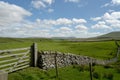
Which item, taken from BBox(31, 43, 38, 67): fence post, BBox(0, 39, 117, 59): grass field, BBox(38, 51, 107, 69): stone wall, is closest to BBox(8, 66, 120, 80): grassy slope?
BBox(38, 51, 107, 69): stone wall

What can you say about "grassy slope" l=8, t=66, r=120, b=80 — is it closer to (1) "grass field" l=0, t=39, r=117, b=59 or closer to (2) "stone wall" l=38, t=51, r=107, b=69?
(2) "stone wall" l=38, t=51, r=107, b=69

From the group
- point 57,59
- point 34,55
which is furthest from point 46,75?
point 57,59

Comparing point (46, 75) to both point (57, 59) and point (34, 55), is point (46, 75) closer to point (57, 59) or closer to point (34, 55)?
point (34, 55)

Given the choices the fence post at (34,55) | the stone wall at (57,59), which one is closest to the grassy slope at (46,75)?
the stone wall at (57,59)

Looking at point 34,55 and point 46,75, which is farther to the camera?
point 34,55

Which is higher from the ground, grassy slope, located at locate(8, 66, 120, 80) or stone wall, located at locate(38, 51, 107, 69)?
stone wall, located at locate(38, 51, 107, 69)

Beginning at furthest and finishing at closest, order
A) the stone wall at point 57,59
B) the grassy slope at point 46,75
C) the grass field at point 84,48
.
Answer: the grass field at point 84,48 < the stone wall at point 57,59 < the grassy slope at point 46,75

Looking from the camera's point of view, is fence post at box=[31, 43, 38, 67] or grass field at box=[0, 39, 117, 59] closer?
fence post at box=[31, 43, 38, 67]

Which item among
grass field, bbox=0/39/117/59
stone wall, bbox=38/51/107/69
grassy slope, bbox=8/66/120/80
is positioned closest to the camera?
grassy slope, bbox=8/66/120/80

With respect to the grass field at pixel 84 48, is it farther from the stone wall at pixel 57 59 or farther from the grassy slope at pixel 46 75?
the grassy slope at pixel 46 75

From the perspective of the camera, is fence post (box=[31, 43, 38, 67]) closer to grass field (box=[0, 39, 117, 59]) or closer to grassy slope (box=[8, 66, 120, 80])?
grassy slope (box=[8, 66, 120, 80])

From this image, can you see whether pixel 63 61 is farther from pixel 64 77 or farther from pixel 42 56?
pixel 64 77

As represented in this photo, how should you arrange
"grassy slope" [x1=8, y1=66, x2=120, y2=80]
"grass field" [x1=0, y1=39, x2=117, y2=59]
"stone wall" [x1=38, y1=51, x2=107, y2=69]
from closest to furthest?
"grassy slope" [x1=8, y1=66, x2=120, y2=80], "stone wall" [x1=38, y1=51, x2=107, y2=69], "grass field" [x1=0, y1=39, x2=117, y2=59]

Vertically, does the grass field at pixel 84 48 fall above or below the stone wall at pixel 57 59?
below
